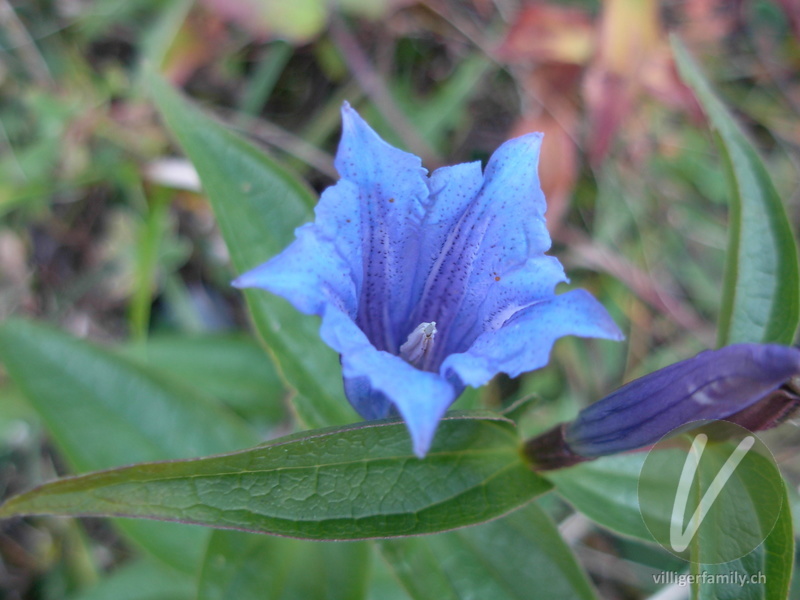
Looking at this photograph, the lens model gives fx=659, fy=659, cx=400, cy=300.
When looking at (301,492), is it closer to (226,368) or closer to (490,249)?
(490,249)

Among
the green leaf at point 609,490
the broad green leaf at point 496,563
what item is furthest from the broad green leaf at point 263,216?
the green leaf at point 609,490

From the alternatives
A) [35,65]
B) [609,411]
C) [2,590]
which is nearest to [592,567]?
[609,411]

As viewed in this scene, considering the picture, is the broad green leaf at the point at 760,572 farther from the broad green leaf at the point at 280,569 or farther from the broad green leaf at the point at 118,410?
the broad green leaf at the point at 118,410

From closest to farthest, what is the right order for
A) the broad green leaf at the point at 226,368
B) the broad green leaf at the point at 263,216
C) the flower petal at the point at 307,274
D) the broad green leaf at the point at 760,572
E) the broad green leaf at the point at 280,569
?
the flower petal at the point at 307,274 < the broad green leaf at the point at 760,572 < the broad green leaf at the point at 280,569 < the broad green leaf at the point at 263,216 < the broad green leaf at the point at 226,368

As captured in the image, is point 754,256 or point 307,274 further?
point 754,256

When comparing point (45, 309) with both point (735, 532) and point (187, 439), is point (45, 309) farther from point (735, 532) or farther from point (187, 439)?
point (735, 532)

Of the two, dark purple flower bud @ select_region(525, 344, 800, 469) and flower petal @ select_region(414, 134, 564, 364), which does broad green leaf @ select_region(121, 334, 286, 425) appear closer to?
flower petal @ select_region(414, 134, 564, 364)

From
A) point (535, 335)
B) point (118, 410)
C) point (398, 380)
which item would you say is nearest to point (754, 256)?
point (535, 335)
